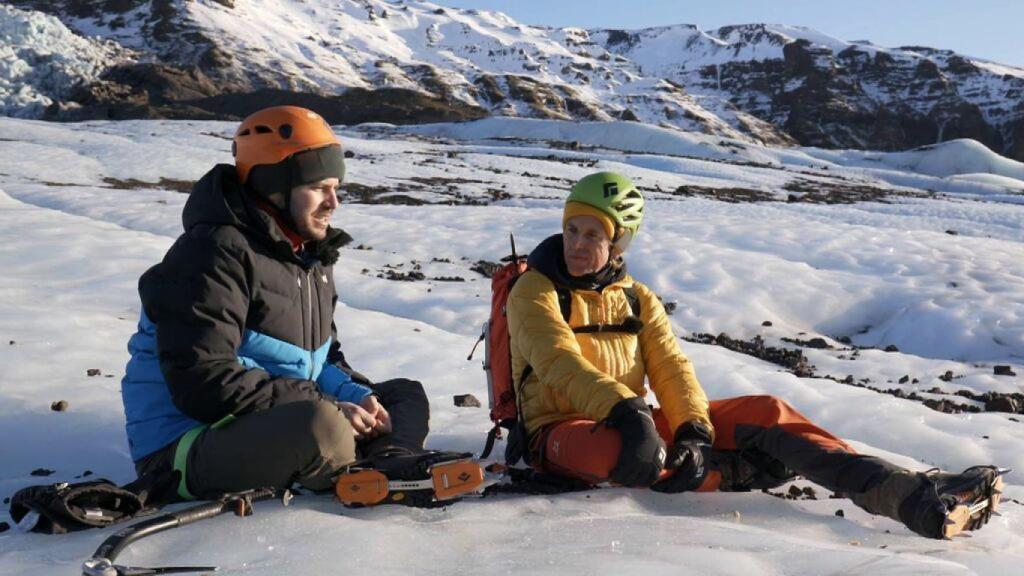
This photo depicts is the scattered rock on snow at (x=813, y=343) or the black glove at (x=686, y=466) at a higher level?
the black glove at (x=686, y=466)

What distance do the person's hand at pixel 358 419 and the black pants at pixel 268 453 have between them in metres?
0.26

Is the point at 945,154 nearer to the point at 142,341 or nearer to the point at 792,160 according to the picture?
the point at 792,160

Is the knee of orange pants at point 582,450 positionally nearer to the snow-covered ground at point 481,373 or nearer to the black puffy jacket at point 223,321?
the snow-covered ground at point 481,373

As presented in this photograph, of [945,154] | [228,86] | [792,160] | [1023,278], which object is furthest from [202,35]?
[1023,278]

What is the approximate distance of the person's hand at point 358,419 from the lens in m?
3.71

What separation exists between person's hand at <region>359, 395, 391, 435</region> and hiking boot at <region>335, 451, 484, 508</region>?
0.51 meters

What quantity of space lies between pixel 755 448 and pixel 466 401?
2268mm

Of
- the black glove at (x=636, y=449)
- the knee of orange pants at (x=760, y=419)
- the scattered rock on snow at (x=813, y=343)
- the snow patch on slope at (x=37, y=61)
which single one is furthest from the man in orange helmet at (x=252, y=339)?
the snow patch on slope at (x=37, y=61)

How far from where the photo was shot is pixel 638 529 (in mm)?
3150

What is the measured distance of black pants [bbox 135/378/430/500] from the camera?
321 cm

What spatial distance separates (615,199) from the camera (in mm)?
4332

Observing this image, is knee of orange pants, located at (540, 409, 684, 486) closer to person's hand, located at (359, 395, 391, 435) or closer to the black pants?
person's hand, located at (359, 395, 391, 435)

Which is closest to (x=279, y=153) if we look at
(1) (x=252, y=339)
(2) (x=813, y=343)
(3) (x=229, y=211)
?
(3) (x=229, y=211)

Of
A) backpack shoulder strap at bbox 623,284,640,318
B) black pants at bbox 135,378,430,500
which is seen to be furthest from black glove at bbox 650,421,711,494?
black pants at bbox 135,378,430,500
